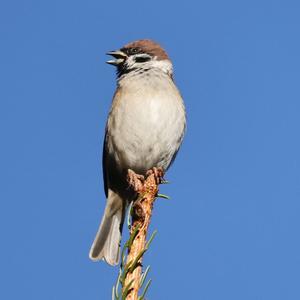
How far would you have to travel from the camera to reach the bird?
5168 mm

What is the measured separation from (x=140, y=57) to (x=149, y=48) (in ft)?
0.49

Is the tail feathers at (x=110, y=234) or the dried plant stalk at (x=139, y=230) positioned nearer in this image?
the dried plant stalk at (x=139, y=230)

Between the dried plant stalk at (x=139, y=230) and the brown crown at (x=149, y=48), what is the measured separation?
259cm

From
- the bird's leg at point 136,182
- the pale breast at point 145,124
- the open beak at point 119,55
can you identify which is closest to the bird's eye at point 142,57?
the open beak at point 119,55

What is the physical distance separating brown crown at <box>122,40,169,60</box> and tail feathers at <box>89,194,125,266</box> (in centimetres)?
150

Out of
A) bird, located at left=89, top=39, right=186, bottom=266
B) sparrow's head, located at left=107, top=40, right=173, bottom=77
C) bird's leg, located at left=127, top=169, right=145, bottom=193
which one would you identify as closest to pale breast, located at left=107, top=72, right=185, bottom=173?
bird, located at left=89, top=39, right=186, bottom=266

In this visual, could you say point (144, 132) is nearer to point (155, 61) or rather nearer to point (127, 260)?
point (155, 61)

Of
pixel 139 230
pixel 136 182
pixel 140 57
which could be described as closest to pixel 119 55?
pixel 140 57

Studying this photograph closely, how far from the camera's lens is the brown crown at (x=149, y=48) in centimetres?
585

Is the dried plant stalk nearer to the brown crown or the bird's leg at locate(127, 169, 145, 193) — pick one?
the bird's leg at locate(127, 169, 145, 193)

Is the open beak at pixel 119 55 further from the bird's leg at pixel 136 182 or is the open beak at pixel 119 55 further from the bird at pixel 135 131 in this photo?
the bird's leg at pixel 136 182

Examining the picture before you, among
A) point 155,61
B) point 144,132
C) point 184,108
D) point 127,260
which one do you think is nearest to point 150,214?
point 127,260

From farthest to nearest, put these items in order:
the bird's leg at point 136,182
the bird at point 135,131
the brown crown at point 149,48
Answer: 1. the brown crown at point 149,48
2. the bird at point 135,131
3. the bird's leg at point 136,182

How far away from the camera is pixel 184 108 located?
215 inches
